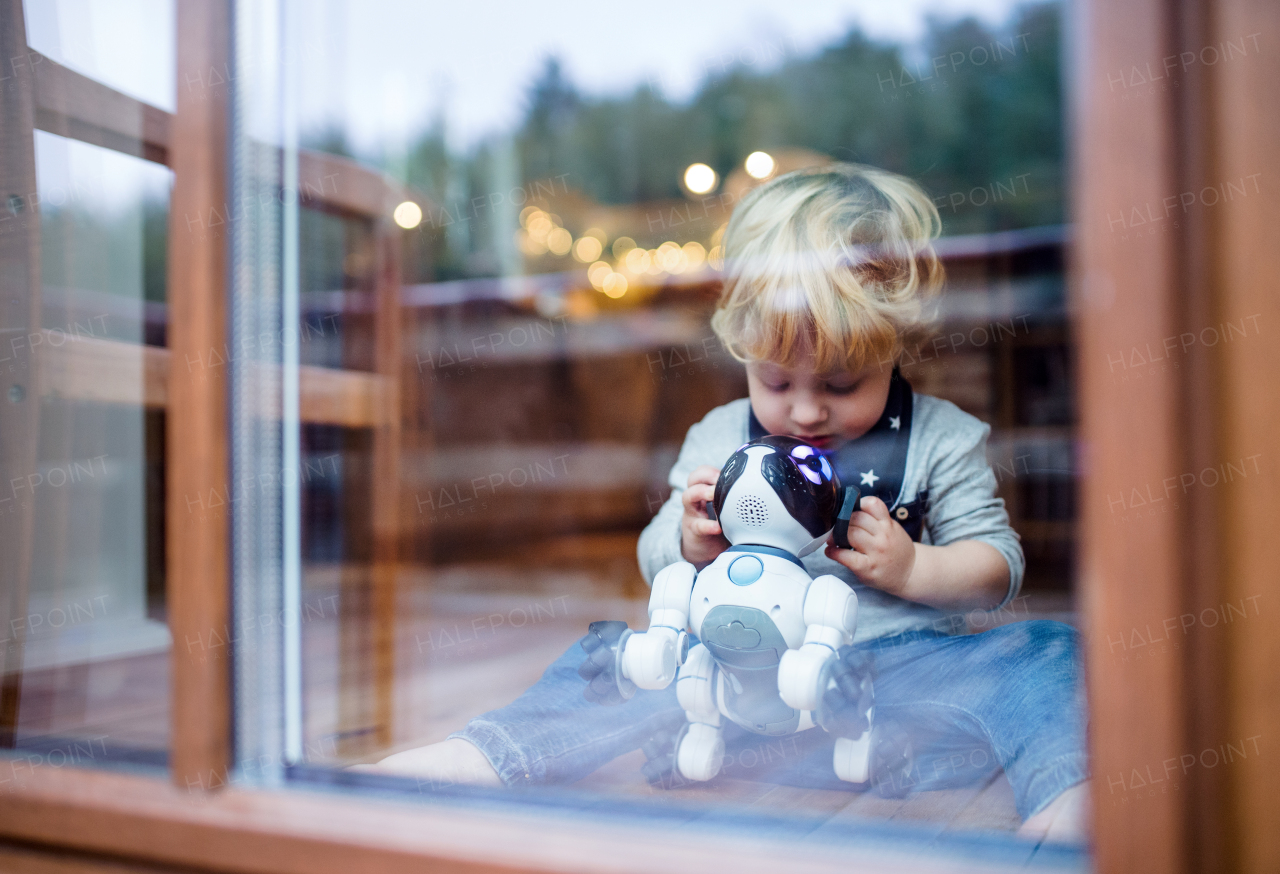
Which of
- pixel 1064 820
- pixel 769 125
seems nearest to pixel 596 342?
pixel 769 125

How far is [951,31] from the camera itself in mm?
3271

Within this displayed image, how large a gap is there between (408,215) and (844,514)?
1827 millimetres

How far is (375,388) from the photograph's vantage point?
1495 mm

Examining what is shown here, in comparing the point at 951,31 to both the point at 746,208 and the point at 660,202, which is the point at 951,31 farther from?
the point at 746,208

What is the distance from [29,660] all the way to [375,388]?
68 centimetres

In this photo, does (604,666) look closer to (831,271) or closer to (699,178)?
(831,271)

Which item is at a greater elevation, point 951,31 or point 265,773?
point 951,31

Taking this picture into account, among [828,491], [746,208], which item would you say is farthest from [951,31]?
[828,491]

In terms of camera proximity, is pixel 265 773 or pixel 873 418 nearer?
pixel 265 773

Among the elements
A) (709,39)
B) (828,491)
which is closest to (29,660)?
(828,491)

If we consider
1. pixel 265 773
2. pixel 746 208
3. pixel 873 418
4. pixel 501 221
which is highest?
pixel 501 221

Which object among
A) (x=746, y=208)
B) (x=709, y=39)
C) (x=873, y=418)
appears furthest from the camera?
(x=709, y=39)

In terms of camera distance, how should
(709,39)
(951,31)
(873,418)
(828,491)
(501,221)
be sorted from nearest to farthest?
(828,491)
(873,418)
(951,31)
(709,39)
(501,221)

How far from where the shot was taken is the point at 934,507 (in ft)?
3.02
